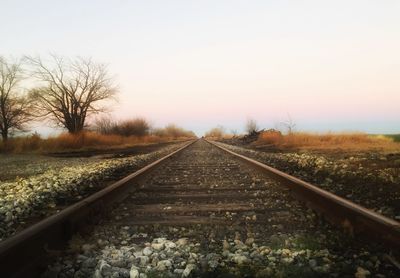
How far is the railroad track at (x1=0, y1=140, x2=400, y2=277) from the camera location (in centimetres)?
266

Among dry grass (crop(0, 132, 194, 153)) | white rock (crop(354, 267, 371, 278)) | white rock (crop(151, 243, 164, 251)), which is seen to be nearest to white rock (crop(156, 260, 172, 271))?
white rock (crop(151, 243, 164, 251))

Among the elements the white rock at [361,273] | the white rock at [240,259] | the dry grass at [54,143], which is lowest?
the white rock at [361,273]

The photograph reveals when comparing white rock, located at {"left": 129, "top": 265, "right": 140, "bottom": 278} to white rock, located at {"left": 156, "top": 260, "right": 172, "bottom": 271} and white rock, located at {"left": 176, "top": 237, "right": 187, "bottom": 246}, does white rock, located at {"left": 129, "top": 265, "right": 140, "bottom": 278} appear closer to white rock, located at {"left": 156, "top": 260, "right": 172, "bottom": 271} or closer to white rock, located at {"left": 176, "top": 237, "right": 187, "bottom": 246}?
white rock, located at {"left": 156, "top": 260, "right": 172, "bottom": 271}

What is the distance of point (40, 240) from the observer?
2848 millimetres

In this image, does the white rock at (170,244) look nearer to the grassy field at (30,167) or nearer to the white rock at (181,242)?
the white rock at (181,242)

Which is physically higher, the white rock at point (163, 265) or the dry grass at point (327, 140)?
the dry grass at point (327, 140)

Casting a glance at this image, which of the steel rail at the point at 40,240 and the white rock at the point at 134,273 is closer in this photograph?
the steel rail at the point at 40,240

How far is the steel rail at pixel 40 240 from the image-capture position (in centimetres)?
240

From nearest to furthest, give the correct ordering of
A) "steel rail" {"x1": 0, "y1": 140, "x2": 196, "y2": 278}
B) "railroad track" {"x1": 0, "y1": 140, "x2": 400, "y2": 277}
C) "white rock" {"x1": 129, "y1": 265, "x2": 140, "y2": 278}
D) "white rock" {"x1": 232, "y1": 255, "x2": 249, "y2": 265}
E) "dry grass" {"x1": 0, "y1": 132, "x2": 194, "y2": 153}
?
"steel rail" {"x1": 0, "y1": 140, "x2": 196, "y2": 278} < "white rock" {"x1": 129, "y1": 265, "x2": 140, "y2": 278} < "railroad track" {"x1": 0, "y1": 140, "x2": 400, "y2": 277} < "white rock" {"x1": 232, "y1": 255, "x2": 249, "y2": 265} < "dry grass" {"x1": 0, "y1": 132, "x2": 194, "y2": 153}

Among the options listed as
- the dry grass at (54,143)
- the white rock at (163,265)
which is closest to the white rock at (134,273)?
the white rock at (163,265)

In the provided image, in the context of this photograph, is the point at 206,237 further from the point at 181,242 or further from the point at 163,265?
the point at 163,265

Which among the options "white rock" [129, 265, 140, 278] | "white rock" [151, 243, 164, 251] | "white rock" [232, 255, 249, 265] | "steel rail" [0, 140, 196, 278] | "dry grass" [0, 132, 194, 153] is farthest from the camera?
"dry grass" [0, 132, 194, 153]

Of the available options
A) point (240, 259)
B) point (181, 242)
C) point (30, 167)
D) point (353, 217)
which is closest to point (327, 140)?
point (30, 167)

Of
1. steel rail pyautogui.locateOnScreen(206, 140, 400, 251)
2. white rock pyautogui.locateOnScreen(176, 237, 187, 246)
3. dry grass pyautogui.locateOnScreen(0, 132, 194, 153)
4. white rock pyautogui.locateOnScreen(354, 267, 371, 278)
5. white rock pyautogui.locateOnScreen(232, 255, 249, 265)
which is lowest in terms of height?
white rock pyautogui.locateOnScreen(354, 267, 371, 278)
